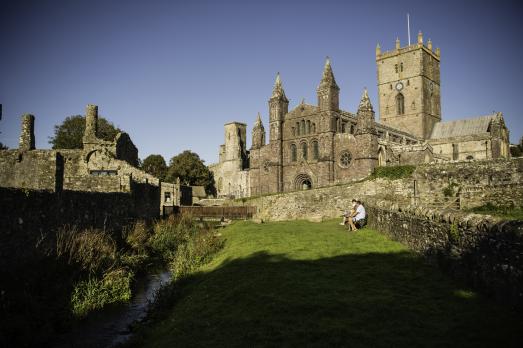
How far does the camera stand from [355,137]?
50.5 meters

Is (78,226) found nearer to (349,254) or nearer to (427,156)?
(349,254)

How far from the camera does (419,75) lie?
75.8 metres

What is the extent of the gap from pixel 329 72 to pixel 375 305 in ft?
159

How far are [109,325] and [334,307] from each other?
237 inches

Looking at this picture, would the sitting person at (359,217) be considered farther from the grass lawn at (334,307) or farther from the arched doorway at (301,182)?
the arched doorway at (301,182)

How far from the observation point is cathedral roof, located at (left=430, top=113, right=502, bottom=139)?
68562 millimetres

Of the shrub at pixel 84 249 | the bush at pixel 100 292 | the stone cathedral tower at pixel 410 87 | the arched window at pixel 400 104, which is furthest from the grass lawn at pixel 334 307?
the arched window at pixel 400 104

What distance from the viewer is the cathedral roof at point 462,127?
225 ft

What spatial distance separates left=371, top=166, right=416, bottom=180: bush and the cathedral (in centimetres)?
1625

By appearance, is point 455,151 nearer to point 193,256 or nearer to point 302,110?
point 302,110

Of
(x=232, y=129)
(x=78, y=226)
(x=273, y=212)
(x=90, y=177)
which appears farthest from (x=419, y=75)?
(x=78, y=226)

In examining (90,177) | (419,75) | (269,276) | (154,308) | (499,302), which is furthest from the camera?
(419,75)

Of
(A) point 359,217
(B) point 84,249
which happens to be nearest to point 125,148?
(B) point 84,249

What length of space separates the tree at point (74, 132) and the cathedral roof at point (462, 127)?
55.9 metres
